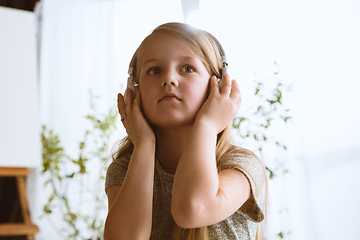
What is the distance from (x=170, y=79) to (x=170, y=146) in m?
0.21

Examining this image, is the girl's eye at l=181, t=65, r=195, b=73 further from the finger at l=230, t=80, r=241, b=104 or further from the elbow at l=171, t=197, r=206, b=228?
the elbow at l=171, t=197, r=206, b=228

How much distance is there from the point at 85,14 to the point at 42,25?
17.0 inches

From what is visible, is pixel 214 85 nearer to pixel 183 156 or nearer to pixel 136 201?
pixel 183 156

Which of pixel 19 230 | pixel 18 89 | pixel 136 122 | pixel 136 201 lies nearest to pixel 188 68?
pixel 136 122

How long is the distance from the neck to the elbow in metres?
0.25

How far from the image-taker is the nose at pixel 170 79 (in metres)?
0.67

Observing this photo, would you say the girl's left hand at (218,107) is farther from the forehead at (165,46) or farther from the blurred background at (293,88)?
the blurred background at (293,88)

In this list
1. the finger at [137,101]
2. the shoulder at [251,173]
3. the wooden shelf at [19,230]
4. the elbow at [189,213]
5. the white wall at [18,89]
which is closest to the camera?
the elbow at [189,213]

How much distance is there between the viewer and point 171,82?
0.67 m

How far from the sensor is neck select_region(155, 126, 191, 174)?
2.59ft

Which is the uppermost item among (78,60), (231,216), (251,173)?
(78,60)

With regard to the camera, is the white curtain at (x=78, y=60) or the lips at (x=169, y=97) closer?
the lips at (x=169, y=97)

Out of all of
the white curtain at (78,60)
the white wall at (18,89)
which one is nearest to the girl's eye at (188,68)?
the white wall at (18,89)

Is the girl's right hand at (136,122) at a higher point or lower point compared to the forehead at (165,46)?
lower
